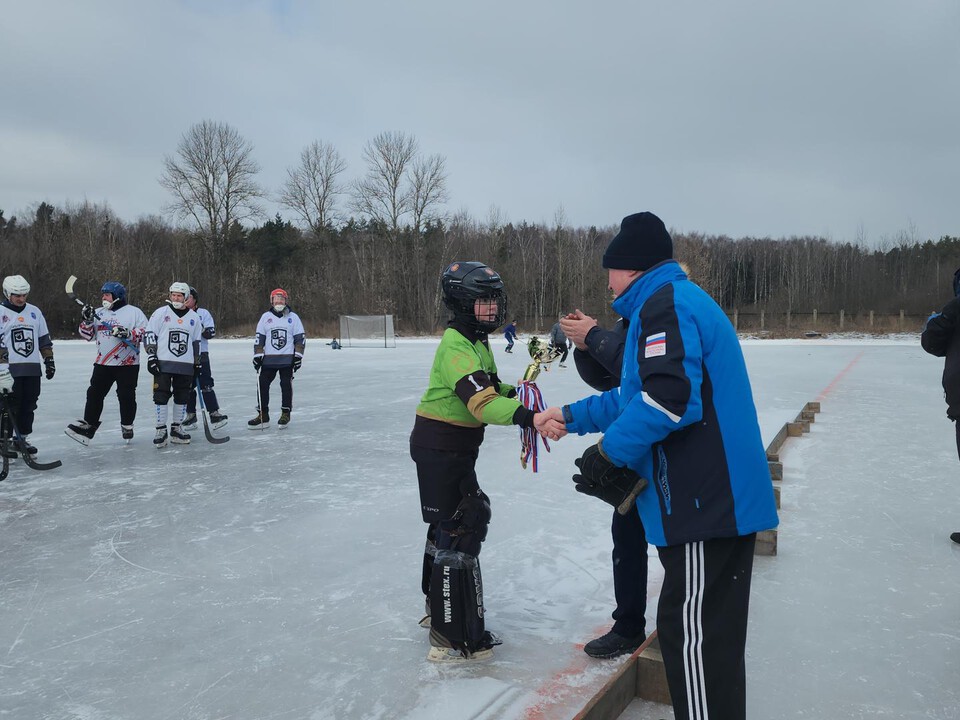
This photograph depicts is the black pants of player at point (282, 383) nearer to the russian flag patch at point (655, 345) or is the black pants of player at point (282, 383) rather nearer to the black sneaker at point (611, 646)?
the black sneaker at point (611, 646)

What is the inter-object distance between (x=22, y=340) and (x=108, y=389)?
0.94m

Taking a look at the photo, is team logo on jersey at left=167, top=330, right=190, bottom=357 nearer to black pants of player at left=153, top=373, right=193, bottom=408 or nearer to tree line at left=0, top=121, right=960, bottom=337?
black pants of player at left=153, top=373, right=193, bottom=408

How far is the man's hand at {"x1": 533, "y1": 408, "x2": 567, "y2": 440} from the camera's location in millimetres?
2404

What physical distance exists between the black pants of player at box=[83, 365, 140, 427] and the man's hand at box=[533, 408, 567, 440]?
6012 mm

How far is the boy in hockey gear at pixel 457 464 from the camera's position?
104 inches

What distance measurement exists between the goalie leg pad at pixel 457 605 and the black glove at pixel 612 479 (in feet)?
2.98

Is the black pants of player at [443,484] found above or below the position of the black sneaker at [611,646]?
above

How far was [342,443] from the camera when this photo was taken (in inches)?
282

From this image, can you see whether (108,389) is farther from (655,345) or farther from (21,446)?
(655,345)

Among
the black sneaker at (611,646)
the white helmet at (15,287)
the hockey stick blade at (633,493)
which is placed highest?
the white helmet at (15,287)

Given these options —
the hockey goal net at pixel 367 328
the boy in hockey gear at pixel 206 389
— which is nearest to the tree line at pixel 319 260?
the hockey goal net at pixel 367 328

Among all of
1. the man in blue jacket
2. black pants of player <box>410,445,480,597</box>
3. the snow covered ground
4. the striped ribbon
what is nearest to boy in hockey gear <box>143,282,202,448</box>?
the snow covered ground

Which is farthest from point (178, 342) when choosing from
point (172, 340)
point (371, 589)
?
point (371, 589)

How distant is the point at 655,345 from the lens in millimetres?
1835
